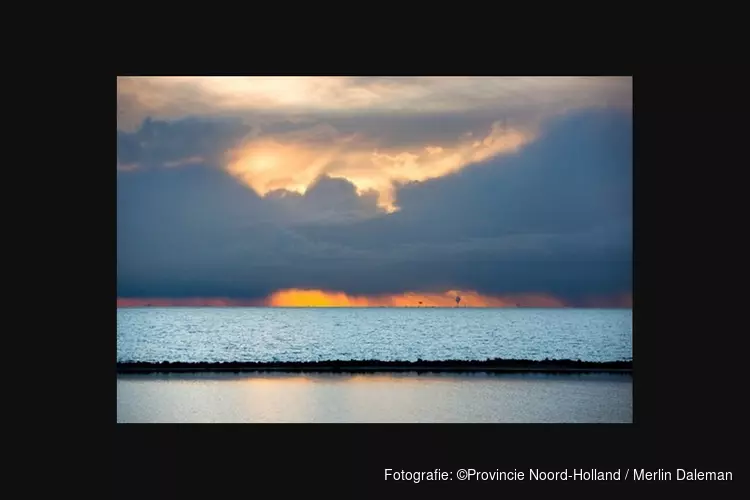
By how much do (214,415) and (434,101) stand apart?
6503 mm

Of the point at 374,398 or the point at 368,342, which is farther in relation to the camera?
the point at 368,342

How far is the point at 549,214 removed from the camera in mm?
14930

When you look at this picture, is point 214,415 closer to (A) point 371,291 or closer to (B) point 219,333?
(A) point 371,291

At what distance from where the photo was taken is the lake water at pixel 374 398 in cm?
1200

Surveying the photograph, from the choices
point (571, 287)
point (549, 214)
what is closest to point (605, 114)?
point (549, 214)

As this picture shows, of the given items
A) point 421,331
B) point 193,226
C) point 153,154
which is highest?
point 153,154

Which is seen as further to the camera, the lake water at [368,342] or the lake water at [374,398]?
the lake water at [368,342]

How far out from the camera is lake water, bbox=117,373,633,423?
39.4 ft

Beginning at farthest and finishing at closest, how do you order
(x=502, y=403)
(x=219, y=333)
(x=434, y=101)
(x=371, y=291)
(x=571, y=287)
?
1. (x=219, y=333)
2. (x=371, y=291)
3. (x=571, y=287)
4. (x=434, y=101)
5. (x=502, y=403)

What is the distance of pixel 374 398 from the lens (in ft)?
44.0

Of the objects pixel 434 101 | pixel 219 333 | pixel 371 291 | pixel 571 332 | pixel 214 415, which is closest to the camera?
pixel 214 415

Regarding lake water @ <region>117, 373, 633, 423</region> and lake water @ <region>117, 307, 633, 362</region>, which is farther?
lake water @ <region>117, 307, 633, 362</region>

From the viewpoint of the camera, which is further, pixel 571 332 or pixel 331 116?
pixel 571 332

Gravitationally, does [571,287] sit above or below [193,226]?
below
